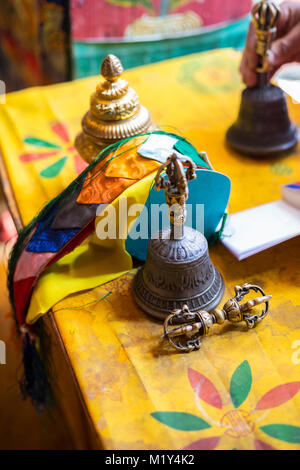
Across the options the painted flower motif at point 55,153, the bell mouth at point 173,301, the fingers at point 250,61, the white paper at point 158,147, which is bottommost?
the bell mouth at point 173,301

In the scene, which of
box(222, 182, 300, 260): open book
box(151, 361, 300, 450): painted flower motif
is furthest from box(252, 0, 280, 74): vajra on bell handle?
box(151, 361, 300, 450): painted flower motif

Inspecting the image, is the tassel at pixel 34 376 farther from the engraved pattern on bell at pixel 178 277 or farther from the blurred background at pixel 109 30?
the blurred background at pixel 109 30

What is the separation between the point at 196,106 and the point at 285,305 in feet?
2.42

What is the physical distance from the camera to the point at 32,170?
45.5 inches

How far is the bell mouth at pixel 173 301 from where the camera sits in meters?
0.78

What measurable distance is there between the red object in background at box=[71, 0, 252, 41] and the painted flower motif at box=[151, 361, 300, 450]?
1.77m

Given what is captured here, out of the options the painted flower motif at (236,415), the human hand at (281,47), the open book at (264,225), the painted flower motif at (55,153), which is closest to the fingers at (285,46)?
the human hand at (281,47)

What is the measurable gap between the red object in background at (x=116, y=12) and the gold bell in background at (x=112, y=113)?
1208mm

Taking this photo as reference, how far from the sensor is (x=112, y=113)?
0.99 meters

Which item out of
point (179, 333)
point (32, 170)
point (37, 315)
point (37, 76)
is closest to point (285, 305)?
point (179, 333)

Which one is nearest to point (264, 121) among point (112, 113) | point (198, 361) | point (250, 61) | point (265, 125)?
point (265, 125)

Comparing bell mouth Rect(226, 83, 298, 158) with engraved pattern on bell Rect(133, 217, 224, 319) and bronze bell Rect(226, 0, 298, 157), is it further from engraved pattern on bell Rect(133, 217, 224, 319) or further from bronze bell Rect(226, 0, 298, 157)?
engraved pattern on bell Rect(133, 217, 224, 319)

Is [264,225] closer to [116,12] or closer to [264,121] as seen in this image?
[264,121]
